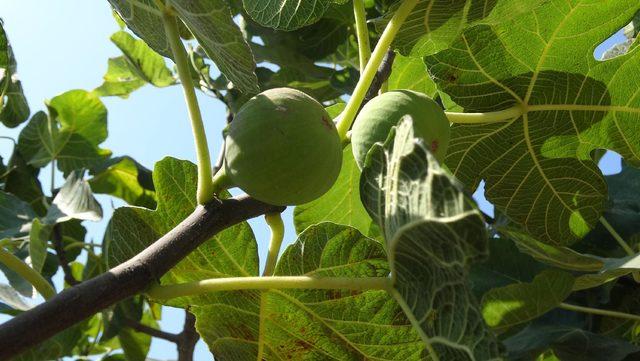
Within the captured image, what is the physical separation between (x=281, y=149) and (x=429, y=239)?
0.83 ft

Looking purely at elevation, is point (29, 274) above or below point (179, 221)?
below

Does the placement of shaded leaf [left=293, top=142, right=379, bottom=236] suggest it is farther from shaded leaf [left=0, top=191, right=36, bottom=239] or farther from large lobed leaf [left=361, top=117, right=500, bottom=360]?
shaded leaf [left=0, top=191, right=36, bottom=239]

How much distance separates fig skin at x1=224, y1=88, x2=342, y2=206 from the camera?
2.95ft

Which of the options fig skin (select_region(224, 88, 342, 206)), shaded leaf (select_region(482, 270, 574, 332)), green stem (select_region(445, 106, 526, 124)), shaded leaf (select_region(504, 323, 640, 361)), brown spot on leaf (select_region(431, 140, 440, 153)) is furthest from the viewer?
shaded leaf (select_region(504, 323, 640, 361))

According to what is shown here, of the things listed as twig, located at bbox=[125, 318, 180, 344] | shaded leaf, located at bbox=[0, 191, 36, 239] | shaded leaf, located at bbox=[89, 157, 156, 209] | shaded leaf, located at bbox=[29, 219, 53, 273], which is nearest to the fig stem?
shaded leaf, located at bbox=[29, 219, 53, 273]

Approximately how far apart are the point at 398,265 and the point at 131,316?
1.68 m

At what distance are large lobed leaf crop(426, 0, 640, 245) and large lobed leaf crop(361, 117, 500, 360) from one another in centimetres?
61

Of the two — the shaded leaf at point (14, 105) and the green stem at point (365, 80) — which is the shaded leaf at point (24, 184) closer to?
the shaded leaf at point (14, 105)

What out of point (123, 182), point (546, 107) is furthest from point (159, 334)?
point (546, 107)

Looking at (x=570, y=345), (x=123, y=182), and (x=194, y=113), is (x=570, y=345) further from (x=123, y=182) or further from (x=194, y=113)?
(x=123, y=182)

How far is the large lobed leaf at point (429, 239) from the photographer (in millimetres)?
663

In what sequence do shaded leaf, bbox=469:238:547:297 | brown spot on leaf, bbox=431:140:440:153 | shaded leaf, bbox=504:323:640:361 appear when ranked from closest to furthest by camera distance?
brown spot on leaf, bbox=431:140:440:153 < shaded leaf, bbox=504:323:640:361 < shaded leaf, bbox=469:238:547:297

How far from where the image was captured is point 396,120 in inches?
38.9

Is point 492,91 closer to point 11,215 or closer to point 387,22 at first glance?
point 387,22
